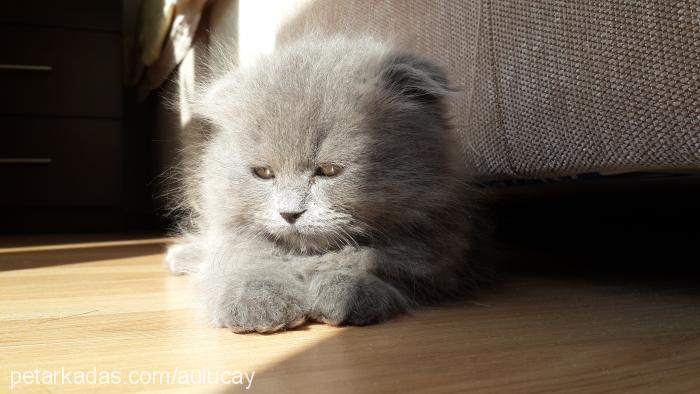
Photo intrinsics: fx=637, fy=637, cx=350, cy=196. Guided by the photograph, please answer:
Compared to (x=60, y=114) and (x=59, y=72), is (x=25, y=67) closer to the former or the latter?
A: (x=59, y=72)

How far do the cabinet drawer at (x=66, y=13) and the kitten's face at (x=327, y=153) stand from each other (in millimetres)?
2373

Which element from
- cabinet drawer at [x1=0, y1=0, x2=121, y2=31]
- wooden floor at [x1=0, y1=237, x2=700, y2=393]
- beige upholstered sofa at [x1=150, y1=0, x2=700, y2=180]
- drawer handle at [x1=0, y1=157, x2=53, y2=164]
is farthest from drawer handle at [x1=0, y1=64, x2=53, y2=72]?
beige upholstered sofa at [x1=150, y1=0, x2=700, y2=180]

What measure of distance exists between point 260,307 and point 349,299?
0.43 feet

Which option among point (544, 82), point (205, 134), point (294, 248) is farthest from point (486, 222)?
point (205, 134)

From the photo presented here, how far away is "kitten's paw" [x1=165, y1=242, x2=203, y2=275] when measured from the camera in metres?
1.50

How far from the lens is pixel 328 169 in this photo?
3.30ft

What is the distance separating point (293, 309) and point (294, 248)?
171 mm

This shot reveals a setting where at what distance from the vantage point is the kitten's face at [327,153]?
39.3 inches

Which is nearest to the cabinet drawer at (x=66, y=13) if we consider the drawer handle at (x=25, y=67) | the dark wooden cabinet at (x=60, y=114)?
the dark wooden cabinet at (x=60, y=114)

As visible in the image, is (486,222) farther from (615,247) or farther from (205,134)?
(615,247)

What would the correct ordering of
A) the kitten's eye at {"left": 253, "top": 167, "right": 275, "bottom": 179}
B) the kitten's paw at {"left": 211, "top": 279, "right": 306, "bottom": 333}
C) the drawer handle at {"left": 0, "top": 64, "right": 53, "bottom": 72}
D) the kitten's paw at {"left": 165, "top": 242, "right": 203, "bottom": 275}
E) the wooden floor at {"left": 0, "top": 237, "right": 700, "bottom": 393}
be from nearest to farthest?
1. the wooden floor at {"left": 0, "top": 237, "right": 700, "bottom": 393}
2. the kitten's paw at {"left": 211, "top": 279, "right": 306, "bottom": 333}
3. the kitten's eye at {"left": 253, "top": 167, "right": 275, "bottom": 179}
4. the kitten's paw at {"left": 165, "top": 242, "right": 203, "bottom": 275}
5. the drawer handle at {"left": 0, "top": 64, "right": 53, "bottom": 72}

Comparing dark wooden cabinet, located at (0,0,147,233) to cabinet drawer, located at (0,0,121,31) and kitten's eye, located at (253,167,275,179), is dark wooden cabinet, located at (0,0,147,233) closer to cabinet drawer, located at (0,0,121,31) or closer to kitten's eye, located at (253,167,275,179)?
cabinet drawer, located at (0,0,121,31)

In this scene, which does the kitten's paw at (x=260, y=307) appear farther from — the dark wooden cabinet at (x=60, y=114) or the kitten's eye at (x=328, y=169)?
the dark wooden cabinet at (x=60, y=114)

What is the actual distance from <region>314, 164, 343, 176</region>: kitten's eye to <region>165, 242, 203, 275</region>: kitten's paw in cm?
57
